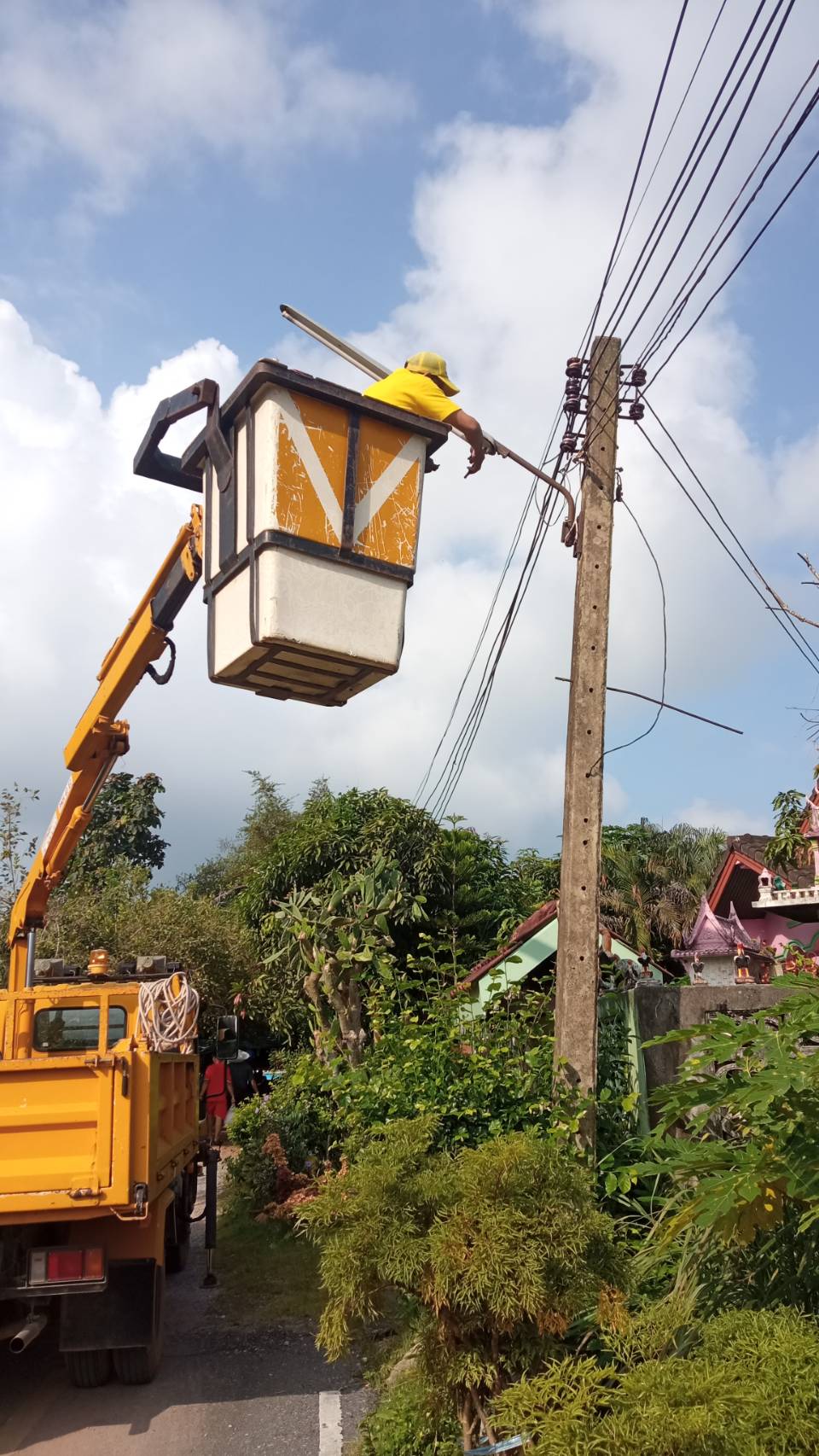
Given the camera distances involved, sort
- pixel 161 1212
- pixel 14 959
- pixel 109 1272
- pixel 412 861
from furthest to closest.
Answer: pixel 412 861, pixel 14 959, pixel 161 1212, pixel 109 1272

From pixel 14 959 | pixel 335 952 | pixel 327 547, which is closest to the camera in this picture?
pixel 327 547

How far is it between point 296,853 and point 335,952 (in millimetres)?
4622

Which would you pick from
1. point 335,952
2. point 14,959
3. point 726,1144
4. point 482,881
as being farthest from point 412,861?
point 726,1144

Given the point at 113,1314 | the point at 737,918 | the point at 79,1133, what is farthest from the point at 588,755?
the point at 737,918

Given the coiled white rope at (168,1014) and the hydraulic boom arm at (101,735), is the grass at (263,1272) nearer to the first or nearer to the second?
the coiled white rope at (168,1014)

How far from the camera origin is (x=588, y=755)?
6.48m

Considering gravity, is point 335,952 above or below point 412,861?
below

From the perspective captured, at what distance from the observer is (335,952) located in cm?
1080

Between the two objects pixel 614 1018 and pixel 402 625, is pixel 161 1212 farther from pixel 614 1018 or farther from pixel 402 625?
pixel 402 625

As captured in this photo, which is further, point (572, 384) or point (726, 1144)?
point (572, 384)

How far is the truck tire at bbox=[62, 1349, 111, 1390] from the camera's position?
235 inches

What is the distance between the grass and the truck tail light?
1.97m

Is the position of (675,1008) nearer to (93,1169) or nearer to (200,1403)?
(200,1403)

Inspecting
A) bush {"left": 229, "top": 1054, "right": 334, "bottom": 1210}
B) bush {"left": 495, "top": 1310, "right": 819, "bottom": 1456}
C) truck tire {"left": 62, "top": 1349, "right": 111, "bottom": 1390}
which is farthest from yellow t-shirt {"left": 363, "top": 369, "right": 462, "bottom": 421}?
bush {"left": 229, "top": 1054, "right": 334, "bottom": 1210}
